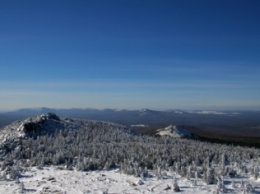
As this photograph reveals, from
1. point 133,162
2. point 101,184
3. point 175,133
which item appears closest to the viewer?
point 101,184

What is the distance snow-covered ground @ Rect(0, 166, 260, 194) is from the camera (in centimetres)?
1710

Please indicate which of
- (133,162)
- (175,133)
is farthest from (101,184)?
(175,133)

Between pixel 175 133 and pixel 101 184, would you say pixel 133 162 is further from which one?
pixel 175 133

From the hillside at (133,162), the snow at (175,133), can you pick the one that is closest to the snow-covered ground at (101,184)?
the hillside at (133,162)

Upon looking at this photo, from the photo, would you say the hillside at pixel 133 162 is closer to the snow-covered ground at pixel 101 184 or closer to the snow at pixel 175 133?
the snow-covered ground at pixel 101 184

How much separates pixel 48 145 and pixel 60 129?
8192 mm

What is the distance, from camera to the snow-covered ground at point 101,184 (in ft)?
56.1

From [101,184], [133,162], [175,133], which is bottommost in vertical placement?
[101,184]

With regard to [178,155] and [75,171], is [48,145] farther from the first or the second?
[178,155]

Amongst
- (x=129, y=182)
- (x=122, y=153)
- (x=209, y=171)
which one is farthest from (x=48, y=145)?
(x=209, y=171)

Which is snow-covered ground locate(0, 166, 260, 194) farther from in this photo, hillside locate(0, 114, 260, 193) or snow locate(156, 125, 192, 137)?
snow locate(156, 125, 192, 137)

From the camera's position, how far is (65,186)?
1844cm

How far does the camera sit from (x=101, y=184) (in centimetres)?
1867

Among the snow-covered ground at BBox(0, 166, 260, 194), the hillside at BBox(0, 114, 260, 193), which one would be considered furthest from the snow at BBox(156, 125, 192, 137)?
the snow-covered ground at BBox(0, 166, 260, 194)
